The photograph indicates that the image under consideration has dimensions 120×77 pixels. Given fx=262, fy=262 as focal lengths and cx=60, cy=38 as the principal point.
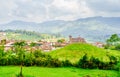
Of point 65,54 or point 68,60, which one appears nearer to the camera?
point 68,60

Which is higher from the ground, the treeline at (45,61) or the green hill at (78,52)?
the green hill at (78,52)

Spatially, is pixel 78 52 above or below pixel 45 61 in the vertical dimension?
above

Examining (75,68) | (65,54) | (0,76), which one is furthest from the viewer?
(65,54)

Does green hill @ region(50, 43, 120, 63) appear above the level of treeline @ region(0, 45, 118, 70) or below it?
above

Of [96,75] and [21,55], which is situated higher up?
[21,55]

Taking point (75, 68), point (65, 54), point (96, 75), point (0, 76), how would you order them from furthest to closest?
1. point (65, 54)
2. point (75, 68)
3. point (96, 75)
4. point (0, 76)

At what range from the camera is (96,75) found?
3047 centimetres

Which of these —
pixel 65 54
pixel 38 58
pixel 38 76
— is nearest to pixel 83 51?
pixel 65 54

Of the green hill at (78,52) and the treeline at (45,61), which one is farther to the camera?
the green hill at (78,52)

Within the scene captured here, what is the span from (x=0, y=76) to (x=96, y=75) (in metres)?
10.9

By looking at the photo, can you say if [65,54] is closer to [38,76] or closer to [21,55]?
[21,55]

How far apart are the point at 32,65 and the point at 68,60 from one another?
5.22 metres

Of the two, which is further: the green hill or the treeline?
the green hill

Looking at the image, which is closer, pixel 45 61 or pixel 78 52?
pixel 45 61
